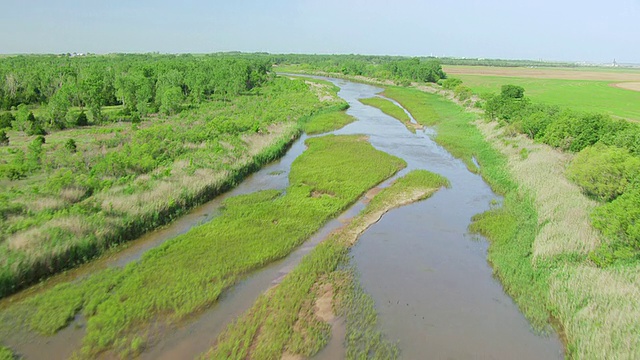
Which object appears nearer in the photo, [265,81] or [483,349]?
[483,349]

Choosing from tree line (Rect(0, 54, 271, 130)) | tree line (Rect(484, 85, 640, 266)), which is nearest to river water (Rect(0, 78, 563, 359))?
tree line (Rect(484, 85, 640, 266))

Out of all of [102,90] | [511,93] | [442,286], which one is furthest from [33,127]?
[511,93]

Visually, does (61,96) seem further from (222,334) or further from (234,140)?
(222,334)

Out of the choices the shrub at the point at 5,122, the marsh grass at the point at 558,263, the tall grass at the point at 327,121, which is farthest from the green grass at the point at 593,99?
the shrub at the point at 5,122

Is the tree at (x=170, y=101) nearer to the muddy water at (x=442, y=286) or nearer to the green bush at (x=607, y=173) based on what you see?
the muddy water at (x=442, y=286)

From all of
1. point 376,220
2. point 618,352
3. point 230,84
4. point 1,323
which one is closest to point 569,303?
point 618,352

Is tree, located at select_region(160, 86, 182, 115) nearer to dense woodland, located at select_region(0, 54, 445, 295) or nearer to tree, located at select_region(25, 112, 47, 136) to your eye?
dense woodland, located at select_region(0, 54, 445, 295)

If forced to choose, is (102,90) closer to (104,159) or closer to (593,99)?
(104,159)
